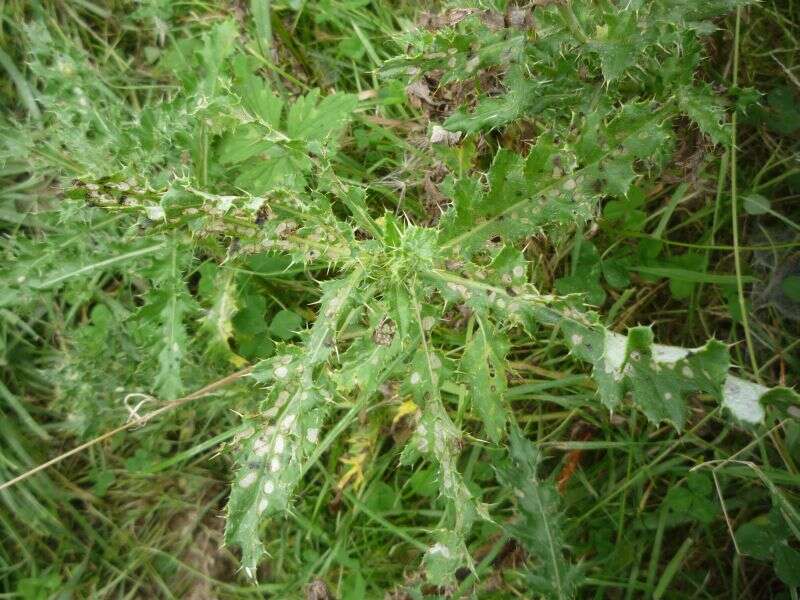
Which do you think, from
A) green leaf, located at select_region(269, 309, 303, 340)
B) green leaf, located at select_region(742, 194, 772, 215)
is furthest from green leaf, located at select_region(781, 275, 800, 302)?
green leaf, located at select_region(269, 309, 303, 340)

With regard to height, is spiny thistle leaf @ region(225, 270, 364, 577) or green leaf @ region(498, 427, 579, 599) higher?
spiny thistle leaf @ region(225, 270, 364, 577)

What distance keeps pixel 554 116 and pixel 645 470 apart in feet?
5.31

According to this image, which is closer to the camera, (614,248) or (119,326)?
(614,248)

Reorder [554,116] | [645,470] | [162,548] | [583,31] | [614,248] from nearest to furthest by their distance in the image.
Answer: [583,31], [554,116], [645,470], [614,248], [162,548]

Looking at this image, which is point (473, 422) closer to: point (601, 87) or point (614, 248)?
point (614, 248)

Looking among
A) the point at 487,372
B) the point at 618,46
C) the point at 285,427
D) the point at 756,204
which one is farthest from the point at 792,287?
the point at 285,427

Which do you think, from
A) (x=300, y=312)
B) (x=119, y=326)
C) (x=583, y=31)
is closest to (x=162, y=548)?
(x=119, y=326)

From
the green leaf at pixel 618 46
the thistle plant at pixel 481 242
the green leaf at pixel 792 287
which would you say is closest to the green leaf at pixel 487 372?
the thistle plant at pixel 481 242

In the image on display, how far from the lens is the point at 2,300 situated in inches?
117

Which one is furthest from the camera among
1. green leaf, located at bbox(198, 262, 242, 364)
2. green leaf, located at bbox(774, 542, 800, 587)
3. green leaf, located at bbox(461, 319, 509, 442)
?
green leaf, located at bbox(198, 262, 242, 364)

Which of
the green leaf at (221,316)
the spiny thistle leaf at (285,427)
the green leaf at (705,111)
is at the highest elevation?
the green leaf at (705,111)

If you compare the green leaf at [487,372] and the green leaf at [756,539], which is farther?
the green leaf at [756,539]

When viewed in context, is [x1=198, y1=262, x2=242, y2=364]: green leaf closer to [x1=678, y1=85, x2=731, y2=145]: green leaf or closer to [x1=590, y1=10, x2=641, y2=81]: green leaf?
[x1=590, y1=10, x2=641, y2=81]: green leaf

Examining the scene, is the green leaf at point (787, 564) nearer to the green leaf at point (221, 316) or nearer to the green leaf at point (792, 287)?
the green leaf at point (792, 287)
